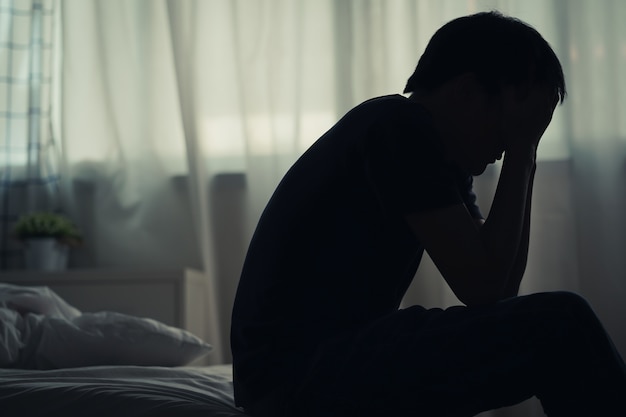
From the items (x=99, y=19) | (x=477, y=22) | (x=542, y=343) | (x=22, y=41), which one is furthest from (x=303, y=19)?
(x=542, y=343)

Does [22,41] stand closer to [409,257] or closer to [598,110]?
[598,110]

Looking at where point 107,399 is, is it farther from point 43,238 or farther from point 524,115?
point 43,238

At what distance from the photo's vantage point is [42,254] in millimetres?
2951

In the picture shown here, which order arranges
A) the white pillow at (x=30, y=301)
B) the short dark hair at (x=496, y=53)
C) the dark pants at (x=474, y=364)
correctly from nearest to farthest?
the dark pants at (x=474, y=364)
the short dark hair at (x=496, y=53)
the white pillow at (x=30, y=301)

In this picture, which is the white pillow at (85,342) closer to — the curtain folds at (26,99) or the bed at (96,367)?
the bed at (96,367)

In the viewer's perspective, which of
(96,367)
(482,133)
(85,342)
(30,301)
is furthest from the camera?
(30,301)

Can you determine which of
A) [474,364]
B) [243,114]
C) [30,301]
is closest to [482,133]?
[474,364]

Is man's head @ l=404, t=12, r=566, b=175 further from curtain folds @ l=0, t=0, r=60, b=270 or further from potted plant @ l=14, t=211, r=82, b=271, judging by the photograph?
curtain folds @ l=0, t=0, r=60, b=270

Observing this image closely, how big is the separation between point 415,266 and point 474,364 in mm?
304

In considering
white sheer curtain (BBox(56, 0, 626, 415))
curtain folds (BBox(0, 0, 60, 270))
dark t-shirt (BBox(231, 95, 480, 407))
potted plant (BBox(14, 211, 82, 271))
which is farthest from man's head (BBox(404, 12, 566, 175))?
curtain folds (BBox(0, 0, 60, 270))

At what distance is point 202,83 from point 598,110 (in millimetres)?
1552

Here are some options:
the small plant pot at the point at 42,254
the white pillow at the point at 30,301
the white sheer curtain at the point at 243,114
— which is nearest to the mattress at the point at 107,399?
the white pillow at the point at 30,301

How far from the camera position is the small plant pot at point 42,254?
2947 millimetres

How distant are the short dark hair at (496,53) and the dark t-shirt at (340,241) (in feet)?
0.41
